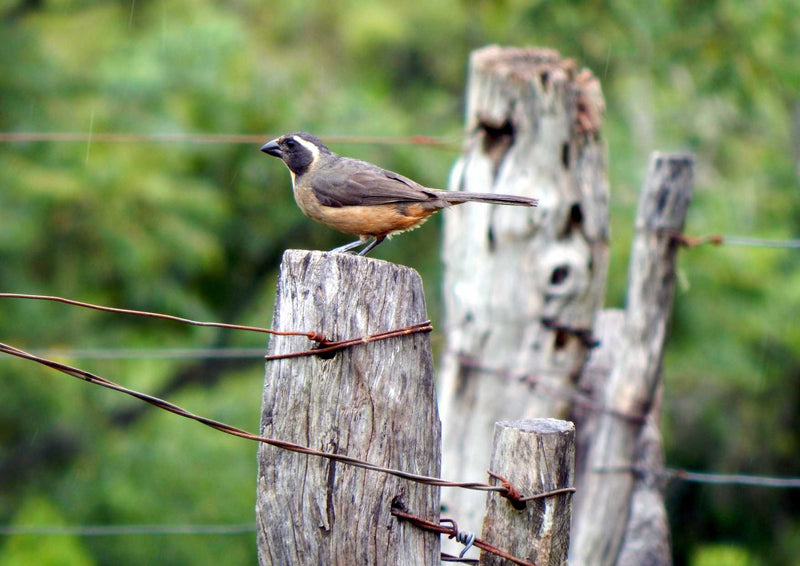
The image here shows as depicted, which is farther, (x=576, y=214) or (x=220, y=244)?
(x=220, y=244)

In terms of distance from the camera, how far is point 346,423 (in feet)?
7.96

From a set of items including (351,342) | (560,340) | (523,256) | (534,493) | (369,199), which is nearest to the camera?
(351,342)

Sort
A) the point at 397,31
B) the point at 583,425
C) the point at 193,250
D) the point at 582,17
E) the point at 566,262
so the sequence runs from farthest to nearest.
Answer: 1. the point at 397,31
2. the point at 582,17
3. the point at 193,250
4. the point at 583,425
5. the point at 566,262

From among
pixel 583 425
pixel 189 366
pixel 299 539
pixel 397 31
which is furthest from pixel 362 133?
pixel 299 539

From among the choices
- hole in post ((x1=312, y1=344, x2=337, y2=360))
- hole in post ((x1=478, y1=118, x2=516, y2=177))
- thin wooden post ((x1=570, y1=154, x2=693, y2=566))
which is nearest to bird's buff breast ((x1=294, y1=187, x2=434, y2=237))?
hole in post ((x1=478, y1=118, x2=516, y2=177))

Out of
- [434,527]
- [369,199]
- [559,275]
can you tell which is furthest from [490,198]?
A: [434,527]

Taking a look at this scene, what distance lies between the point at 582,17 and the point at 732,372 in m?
3.27

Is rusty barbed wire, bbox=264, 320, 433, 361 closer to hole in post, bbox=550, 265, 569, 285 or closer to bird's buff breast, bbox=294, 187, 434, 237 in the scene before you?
bird's buff breast, bbox=294, 187, 434, 237

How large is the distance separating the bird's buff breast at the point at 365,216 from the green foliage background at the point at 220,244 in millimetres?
3813

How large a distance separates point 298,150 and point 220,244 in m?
5.08

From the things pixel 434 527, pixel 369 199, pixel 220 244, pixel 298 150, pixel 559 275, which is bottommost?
pixel 434 527

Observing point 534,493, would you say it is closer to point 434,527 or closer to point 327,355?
point 434,527

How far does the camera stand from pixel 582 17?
8062mm

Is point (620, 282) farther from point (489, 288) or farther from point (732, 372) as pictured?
point (489, 288)
